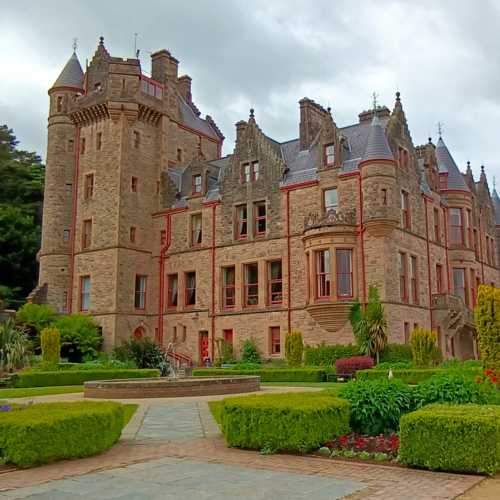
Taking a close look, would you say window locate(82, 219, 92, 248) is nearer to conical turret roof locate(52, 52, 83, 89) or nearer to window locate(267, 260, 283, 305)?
conical turret roof locate(52, 52, 83, 89)

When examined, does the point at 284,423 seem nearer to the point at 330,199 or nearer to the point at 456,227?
the point at 330,199

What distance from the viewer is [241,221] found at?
123 ft

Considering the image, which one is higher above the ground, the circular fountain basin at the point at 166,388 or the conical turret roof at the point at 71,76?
the conical turret roof at the point at 71,76

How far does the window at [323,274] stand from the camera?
106ft

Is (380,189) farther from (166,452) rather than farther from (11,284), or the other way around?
(11,284)

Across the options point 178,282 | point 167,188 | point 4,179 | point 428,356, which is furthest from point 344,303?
point 4,179

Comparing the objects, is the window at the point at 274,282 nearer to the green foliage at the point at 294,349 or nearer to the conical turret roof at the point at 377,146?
the green foliage at the point at 294,349

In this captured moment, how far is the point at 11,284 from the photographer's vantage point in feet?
161

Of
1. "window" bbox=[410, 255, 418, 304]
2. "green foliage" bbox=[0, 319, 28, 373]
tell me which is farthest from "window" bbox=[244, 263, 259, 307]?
"green foliage" bbox=[0, 319, 28, 373]

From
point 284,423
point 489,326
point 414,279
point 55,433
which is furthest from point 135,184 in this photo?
point 284,423

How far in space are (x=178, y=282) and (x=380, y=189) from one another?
577 inches

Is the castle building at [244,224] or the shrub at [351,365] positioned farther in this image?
the castle building at [244,224]

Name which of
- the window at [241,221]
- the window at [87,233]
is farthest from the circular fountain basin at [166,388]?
the window at [87,233]

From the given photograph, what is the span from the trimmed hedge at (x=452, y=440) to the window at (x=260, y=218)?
91.9ft
